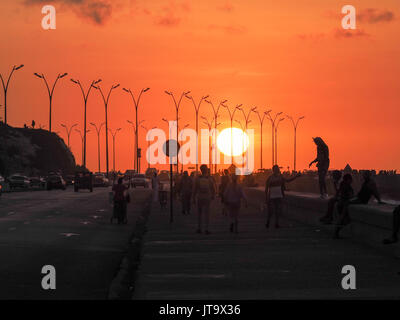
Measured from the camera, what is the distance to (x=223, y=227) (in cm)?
3272

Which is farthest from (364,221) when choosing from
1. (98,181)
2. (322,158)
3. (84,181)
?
(98,181)

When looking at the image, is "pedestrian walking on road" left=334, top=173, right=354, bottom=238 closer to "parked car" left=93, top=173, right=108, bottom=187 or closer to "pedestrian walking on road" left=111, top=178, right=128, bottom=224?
"pedestrian walking on road" left=111, top=178, right=128, bottom=224

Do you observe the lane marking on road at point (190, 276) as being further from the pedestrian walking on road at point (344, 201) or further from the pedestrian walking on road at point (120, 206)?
the pedestrian walking on road at point (120, 206)

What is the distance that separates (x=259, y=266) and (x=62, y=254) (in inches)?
199

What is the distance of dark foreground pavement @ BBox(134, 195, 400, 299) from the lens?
573 inches

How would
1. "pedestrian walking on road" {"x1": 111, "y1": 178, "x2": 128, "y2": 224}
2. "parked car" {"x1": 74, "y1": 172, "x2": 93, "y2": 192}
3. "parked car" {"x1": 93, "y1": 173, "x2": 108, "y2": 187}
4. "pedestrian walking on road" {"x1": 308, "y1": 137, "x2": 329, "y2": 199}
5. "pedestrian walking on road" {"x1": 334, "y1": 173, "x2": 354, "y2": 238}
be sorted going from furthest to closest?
"parked car" {"x1": 93, "y1": 173, "x2": 108, "y2": 187} → "parked car" {"x1": 74, "y1": 172, "x2": 93, "y2": 192} → "pedestrian walking on road" {"x1": 111, "y1": 178, "x2": 128, "y2": 224} → "pedestrian walking on road" {"x1": 308, "y1": 137, "x2": 329, "y2": 199} → "pedestrian walking on road" {"x1": 334, "y1": 173, "x2": 354, "y2": 238}

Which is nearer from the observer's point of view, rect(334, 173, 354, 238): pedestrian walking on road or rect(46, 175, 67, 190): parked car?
rect(334, 173, 354, 238): pedestrian walking on road

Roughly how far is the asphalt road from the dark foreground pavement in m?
0.77

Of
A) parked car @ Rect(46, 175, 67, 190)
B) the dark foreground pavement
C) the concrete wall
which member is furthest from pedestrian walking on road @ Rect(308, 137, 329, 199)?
parked car @ Rect(46, 175, 67, 190)

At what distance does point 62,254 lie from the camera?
71.4 ft

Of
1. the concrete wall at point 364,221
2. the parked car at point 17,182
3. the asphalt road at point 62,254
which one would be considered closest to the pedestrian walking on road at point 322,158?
the concrete wall at point 364,221

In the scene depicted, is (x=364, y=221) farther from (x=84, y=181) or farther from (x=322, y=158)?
(x=84, y=181)
